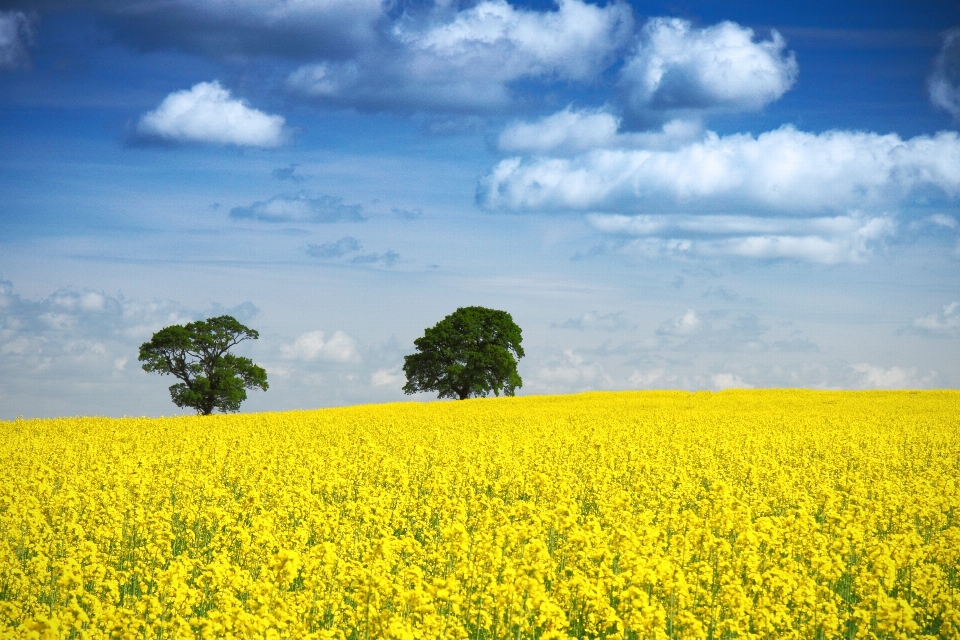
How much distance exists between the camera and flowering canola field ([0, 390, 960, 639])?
29.7ft

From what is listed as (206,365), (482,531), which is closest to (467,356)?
(206,365)

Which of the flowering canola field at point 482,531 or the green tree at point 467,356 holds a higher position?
the green tree at point 467,356

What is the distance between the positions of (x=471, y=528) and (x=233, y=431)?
17115 millimetres

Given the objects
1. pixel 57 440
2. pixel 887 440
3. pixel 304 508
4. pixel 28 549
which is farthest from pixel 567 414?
pixel 28 549

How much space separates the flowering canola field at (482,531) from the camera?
9.05 m

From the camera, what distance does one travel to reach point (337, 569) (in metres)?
11.0

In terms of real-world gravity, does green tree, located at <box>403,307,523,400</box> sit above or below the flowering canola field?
above

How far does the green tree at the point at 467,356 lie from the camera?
189ft

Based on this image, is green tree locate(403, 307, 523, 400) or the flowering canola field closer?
the flowering canola field

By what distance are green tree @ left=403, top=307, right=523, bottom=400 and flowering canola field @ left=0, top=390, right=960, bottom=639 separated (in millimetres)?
24051

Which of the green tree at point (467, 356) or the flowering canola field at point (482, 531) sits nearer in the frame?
the flowering canola field at point (482, 531)

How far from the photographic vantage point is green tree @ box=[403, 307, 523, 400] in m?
57.5

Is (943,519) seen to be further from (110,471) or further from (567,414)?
(567,414)

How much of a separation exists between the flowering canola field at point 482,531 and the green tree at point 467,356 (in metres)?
24.1
